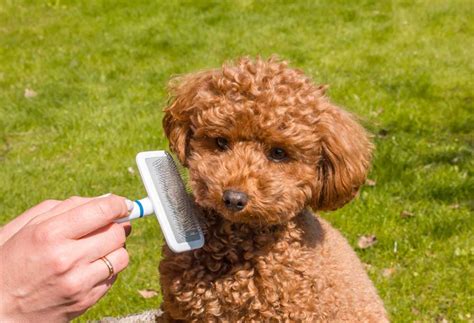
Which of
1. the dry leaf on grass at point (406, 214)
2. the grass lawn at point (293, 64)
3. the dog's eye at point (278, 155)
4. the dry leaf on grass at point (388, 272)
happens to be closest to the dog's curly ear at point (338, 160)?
the dog's eye at point (278, 155)

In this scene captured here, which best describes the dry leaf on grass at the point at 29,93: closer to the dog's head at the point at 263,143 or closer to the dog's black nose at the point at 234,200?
the dog's head at the point at 263,143

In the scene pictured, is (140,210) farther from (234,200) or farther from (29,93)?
(29,93)

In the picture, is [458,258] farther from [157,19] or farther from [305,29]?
[157,19]

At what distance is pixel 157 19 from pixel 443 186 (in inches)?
249

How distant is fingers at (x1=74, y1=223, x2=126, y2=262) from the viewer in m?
1.83

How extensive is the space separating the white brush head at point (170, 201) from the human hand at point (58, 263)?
0.38 m

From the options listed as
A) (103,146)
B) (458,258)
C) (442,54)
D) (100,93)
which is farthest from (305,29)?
(458,258)

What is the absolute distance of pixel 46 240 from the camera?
1.75 meters

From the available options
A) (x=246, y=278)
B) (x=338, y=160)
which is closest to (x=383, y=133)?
(x=338, y=160)

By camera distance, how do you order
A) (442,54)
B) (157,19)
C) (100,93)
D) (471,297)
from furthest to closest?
(157,19) < (442,54) < (100,93) < (471,297)

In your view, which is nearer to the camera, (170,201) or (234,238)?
(170,201)

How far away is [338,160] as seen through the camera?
8.75ft

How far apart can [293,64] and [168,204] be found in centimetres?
598

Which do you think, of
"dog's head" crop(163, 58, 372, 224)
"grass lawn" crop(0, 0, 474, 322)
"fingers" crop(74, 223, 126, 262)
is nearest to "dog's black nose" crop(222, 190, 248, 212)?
"dog's head" crop(163, 58, 372, 224)
